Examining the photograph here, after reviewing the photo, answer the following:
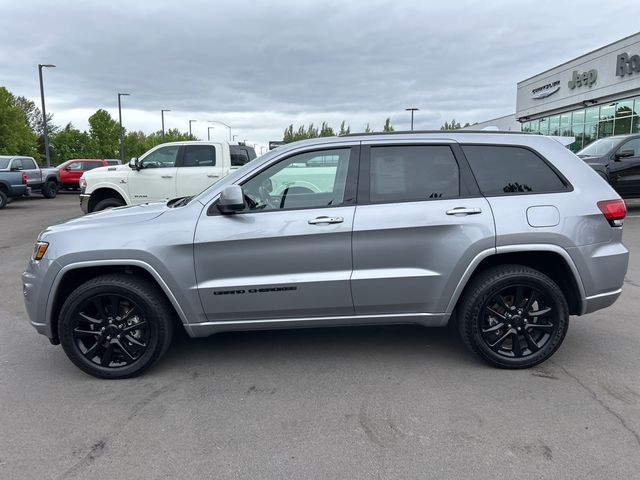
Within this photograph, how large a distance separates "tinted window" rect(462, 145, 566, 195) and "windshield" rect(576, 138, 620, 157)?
9.97 m

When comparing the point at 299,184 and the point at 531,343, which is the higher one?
the point at 299,184

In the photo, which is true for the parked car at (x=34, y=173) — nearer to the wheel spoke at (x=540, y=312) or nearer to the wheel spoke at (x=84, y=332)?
the wheel spoke at (x=84, y=332)

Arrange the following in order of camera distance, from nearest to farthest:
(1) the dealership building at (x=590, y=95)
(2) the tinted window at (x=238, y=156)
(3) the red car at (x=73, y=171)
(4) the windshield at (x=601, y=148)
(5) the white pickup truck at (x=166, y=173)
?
(5) the white pickup truck at (x=166, y=173), (2) the tinted window at (x=238, y=156), (4) the windshield at (x=601, y=148), (3) the red car at (x=73, y=171), (1) the dealership building at (x=590, y=95)

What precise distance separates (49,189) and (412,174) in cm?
2183

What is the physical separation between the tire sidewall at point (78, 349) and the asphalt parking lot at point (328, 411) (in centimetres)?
12

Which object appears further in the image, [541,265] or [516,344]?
[541,265]

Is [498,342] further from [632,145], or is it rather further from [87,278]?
[632,145]

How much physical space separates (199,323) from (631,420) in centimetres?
295

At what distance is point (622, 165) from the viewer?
38.9 ft

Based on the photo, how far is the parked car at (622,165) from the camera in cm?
1185

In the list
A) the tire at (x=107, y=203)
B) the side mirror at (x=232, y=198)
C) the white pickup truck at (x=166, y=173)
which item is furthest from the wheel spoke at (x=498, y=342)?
the tire at (x=107, y=203)

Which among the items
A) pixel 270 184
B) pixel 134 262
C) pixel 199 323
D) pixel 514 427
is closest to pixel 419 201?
pixel 270 184

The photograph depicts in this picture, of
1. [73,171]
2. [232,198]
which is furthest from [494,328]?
[73,171]

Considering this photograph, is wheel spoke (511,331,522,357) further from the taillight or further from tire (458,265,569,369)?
the taillight
